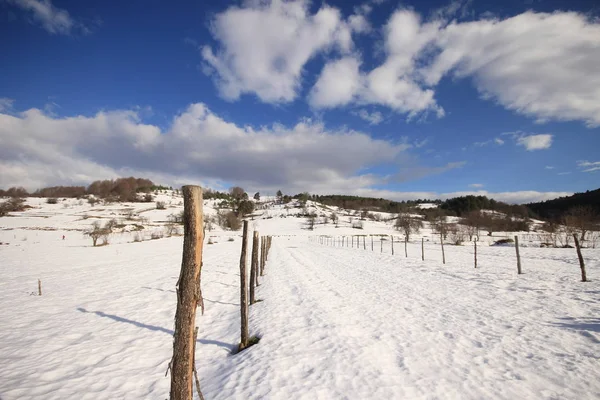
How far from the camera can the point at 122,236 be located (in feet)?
187

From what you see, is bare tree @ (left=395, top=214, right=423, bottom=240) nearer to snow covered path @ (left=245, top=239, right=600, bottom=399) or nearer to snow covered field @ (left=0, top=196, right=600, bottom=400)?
snow covered field @ (left=0, top=196, right=600, bottom=400)

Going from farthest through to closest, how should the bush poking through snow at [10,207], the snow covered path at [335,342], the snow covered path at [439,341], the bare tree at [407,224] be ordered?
A: the bush poking through snow at [10,207] < the bare tree at [407,224] < the snow covered path at [335,342] < the snow covered path at [439,341]

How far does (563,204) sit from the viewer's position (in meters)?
103

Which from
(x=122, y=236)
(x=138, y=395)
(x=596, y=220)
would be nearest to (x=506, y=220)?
(x=596, y=220)

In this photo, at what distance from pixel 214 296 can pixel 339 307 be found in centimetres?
596

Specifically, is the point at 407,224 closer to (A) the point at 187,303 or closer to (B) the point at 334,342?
(B) the point at 334,342

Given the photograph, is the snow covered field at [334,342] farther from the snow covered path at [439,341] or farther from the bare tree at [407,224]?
the bare tree at [407,224]

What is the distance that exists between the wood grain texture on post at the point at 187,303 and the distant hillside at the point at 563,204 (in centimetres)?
10152

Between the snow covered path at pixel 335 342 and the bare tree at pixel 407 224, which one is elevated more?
the bare tree at pixel 407 224

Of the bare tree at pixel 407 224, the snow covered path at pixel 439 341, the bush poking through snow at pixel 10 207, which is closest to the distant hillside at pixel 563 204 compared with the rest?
the bare tree at pixel 407 224

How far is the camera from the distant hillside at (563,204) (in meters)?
81.4

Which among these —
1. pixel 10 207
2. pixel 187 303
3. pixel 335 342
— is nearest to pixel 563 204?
pixel 335 342

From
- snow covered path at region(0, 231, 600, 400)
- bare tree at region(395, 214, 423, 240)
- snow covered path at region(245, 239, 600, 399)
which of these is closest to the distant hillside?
bare tree at region(395, 214, 423, 240)

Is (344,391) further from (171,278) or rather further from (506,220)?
(506,220)
